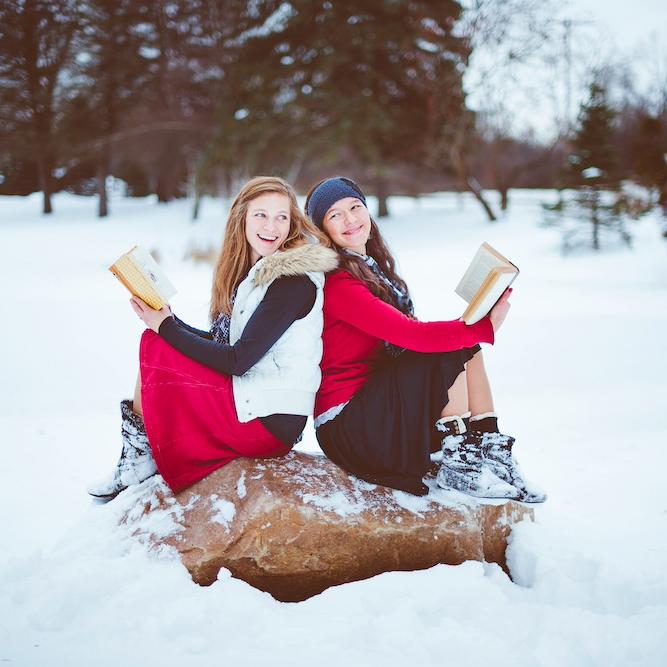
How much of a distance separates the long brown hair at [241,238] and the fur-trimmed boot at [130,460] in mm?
555

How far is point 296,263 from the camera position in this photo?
2.41 meters

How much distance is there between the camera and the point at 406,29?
48.8 feet

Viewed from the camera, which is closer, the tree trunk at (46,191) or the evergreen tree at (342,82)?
the evergreen tree at (342,82)

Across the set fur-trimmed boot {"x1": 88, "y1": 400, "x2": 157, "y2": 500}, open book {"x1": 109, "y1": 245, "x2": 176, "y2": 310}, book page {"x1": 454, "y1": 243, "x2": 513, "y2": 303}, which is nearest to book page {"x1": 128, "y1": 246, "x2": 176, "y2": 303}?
open book {"x1": 109, "y1": 245, "x2": 176, "y2": 310}

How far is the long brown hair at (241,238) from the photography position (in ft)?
8.99

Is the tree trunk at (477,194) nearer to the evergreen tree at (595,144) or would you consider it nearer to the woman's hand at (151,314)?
the evergreen tree at (595,144)

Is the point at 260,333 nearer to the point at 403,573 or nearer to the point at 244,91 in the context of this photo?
the point at 403,573

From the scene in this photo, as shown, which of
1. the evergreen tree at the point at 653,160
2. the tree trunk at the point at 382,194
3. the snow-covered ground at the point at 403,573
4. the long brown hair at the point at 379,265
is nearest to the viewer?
the snow-covered ground at the point at 403,573

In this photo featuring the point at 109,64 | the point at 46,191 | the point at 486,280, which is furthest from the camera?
the point at 46,191

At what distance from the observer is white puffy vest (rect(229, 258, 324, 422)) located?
2.45 m

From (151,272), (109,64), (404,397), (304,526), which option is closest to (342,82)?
(109,64)

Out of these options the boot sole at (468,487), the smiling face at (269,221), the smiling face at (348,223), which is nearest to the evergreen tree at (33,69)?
the smiling face at (269,221)

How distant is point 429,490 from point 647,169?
1024 centimetres

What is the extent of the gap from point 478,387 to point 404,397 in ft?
1.00
